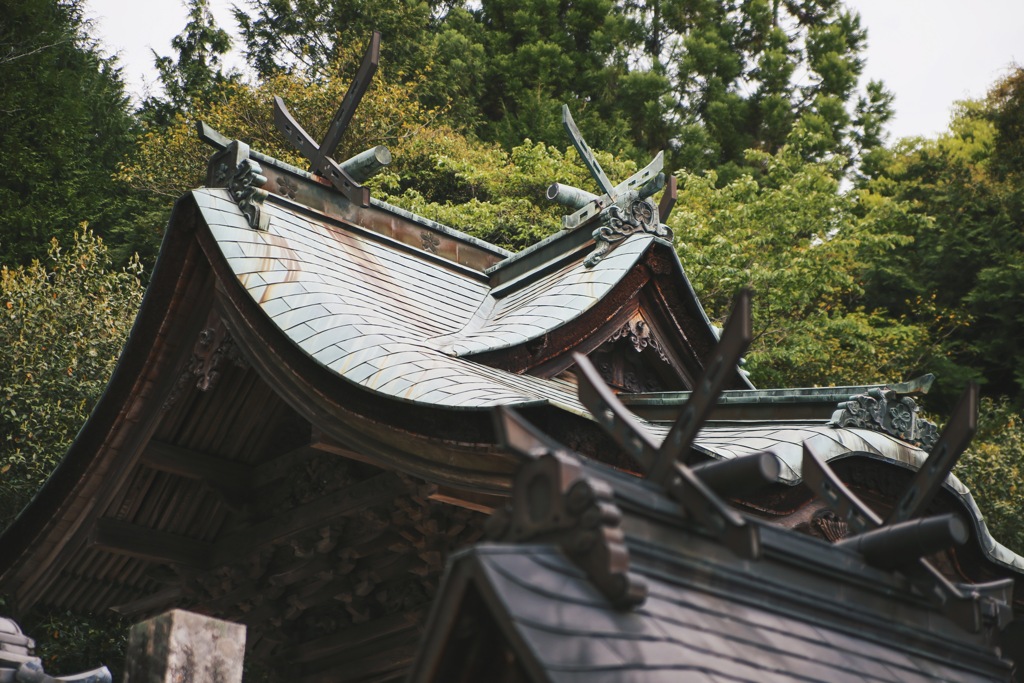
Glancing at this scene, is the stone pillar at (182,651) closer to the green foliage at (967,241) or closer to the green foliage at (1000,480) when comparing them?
the green foliage at (1000,480)

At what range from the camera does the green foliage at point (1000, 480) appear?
1313 cm

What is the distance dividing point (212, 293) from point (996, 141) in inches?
816

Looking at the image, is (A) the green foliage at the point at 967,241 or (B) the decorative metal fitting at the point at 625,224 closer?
(B) the decorative metal fitting at the point at 625,224

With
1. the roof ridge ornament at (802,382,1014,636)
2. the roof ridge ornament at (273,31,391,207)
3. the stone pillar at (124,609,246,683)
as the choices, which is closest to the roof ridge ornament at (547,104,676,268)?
the roof ridge ornament at (273,31,391,207)

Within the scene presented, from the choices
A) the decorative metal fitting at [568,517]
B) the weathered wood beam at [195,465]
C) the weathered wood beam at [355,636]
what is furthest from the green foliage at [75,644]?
the decorative metal fitting at [568,517]

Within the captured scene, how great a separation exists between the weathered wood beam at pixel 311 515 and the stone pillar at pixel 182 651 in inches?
53.4

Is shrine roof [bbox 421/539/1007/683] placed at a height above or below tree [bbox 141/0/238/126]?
below

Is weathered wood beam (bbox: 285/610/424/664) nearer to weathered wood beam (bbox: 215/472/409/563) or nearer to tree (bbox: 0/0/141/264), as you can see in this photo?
weathered wood beam (bbox: 215/472/409/563)

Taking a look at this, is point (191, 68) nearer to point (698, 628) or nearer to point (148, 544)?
point (148, 544)

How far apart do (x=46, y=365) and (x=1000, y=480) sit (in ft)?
36.6

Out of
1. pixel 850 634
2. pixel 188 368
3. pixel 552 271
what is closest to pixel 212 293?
pixel 188 368

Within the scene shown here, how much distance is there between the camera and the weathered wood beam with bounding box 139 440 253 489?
5.61 meters

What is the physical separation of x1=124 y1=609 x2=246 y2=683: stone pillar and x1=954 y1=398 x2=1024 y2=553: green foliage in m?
11.4

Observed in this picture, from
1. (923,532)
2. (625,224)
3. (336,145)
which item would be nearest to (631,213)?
(625,224)
